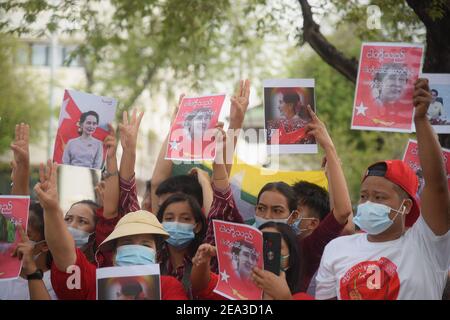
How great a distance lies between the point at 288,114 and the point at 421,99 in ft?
3.68

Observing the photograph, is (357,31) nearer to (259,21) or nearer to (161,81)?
(259,21)

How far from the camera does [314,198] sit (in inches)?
223

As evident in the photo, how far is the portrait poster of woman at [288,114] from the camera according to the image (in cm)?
513

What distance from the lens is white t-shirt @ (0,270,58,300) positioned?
4871mm

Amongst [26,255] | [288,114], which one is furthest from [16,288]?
[288,114]

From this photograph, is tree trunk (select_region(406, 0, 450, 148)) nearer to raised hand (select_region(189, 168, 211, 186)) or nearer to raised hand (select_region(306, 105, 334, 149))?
raised hand (select_region(306, 105, 334, 149))

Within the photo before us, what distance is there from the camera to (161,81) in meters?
19.4

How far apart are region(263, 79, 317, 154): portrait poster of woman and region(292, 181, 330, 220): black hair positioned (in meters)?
0.54

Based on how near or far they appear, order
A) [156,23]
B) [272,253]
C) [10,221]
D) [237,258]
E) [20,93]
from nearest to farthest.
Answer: [272,253] < [237,258] < [10,221] < [156,23] < [20,93]

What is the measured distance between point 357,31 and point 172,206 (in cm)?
512

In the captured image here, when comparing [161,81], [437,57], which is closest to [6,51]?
[161,81]

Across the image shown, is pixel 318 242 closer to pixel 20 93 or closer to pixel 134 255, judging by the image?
pixel 134 255

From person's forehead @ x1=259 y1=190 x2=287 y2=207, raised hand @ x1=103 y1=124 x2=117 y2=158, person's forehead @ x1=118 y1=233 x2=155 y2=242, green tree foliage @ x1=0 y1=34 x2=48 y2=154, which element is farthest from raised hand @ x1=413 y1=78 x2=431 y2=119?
green tree foliage @ x1=0 y1=34 x2=48 y2=154

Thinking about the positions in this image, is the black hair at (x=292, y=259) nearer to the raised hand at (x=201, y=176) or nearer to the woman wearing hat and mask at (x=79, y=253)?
the woman wearing hat and mask at (x=79, y=253)
